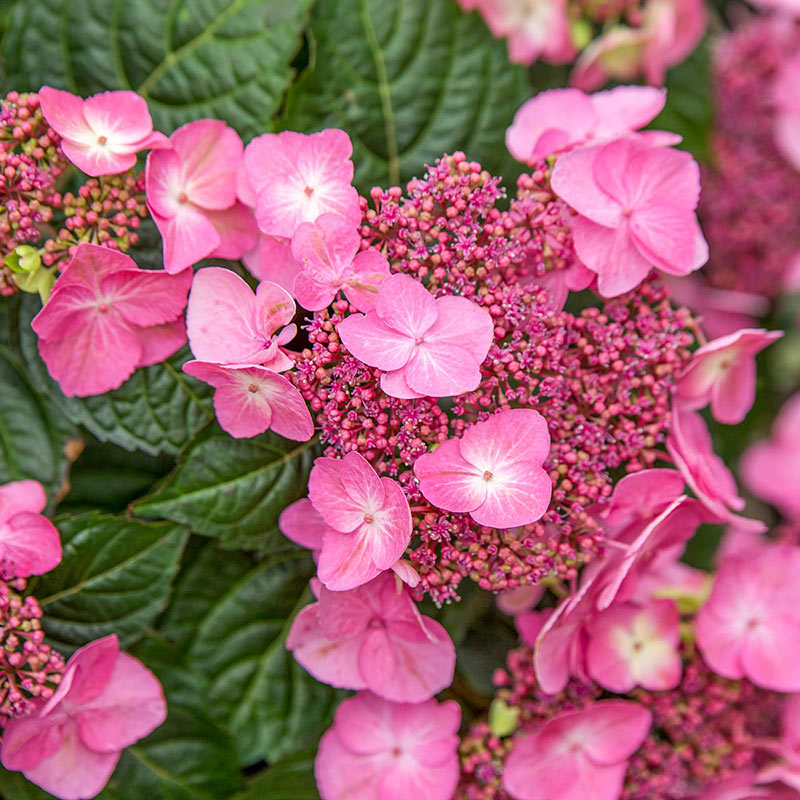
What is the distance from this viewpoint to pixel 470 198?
859 millimetres

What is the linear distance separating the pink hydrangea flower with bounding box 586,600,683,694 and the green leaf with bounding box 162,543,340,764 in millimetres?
360

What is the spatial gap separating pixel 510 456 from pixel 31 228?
538mm

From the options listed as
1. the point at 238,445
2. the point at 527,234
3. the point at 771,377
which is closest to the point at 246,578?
the point at 238,445

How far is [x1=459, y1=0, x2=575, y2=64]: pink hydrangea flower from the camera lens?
4.30 feet

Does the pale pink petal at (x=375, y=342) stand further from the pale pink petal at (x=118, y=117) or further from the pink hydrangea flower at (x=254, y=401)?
the pale pink petal at (x=118, y=117)

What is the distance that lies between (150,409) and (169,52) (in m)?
0.45

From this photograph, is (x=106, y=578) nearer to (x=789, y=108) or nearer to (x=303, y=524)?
(x=303, y=524)

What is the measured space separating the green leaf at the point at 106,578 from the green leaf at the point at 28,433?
0.10m

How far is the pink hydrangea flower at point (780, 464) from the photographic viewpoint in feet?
6.18

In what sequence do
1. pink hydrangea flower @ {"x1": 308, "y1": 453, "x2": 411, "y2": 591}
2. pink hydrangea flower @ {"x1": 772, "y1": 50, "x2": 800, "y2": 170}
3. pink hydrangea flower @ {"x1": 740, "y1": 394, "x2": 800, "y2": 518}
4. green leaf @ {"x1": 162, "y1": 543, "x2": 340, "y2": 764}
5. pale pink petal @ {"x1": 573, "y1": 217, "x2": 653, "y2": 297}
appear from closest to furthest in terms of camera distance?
pink hydrangea flower @ {"x1": 308, "y1": 453, "x2": 411, "y2": 591} → pale pink petal @ {"x1": 573, "y1": 217, "x2": 653, "y2": 297} → green leaf @ {"x1": 162, "y1": 543, "x2": 340, "y2": 764} → pink hydrangea flower @ {"x1": 772, "y1": 50, "x2": 800, "y2": 170} → pink hydrangea flower @ {"x1": 740, "y1": 394, "x2": 800, "y2": 518}

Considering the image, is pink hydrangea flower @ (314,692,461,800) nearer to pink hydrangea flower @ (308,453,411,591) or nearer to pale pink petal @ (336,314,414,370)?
pink hydrangea flower @ (308,453,411,591)

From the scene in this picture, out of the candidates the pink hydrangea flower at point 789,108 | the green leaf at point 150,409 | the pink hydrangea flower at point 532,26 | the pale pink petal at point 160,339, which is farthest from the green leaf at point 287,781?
the pink hydrangea flower at point 789,108

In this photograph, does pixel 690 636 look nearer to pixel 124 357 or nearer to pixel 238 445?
pixel 238 445

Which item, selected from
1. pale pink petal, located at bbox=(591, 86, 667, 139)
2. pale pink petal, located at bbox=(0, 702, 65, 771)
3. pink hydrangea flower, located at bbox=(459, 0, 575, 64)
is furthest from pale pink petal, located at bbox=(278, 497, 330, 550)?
pink hydrangea flower, located at bbox=(459, 0, 575, 64)
